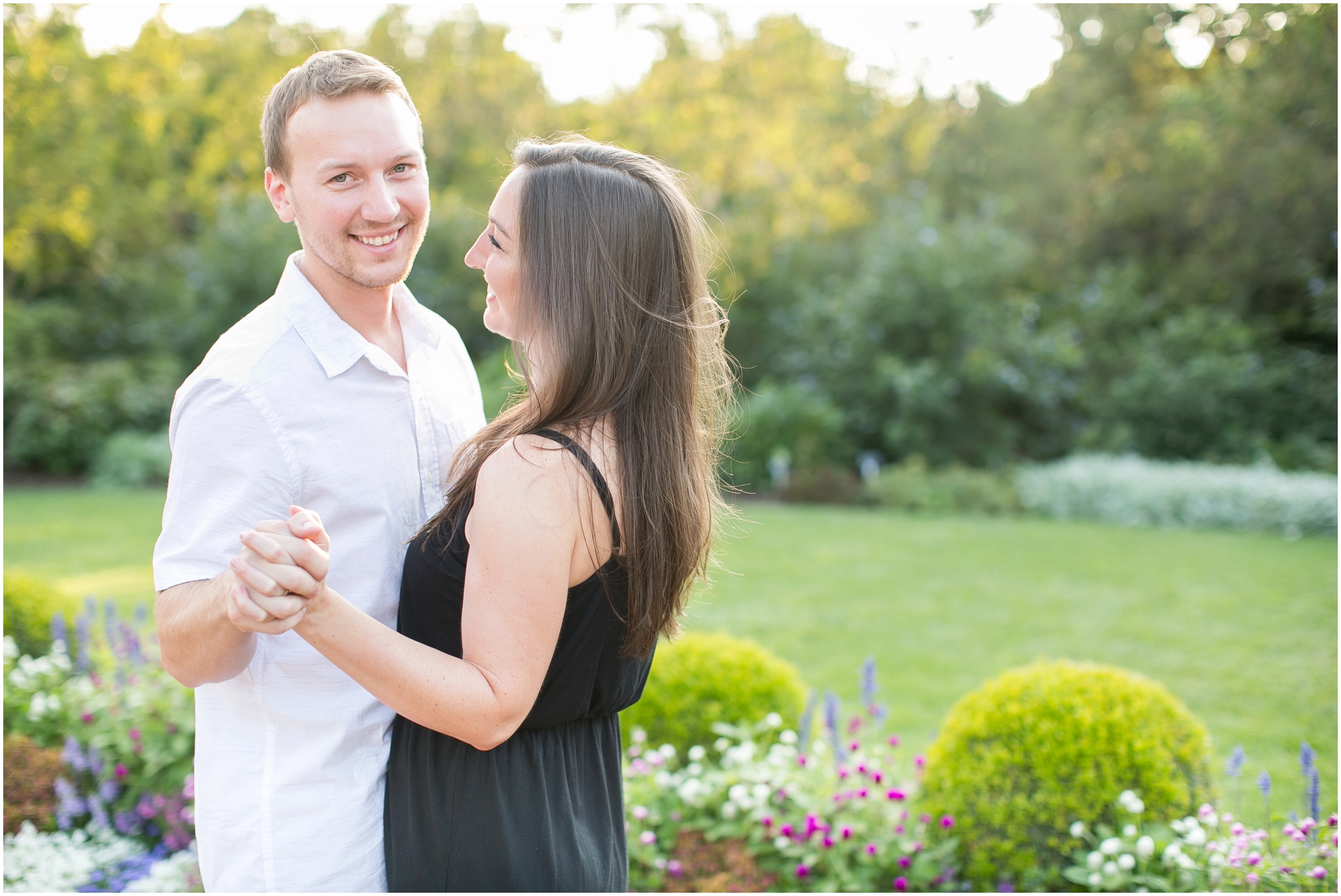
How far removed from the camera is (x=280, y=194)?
2029 mm

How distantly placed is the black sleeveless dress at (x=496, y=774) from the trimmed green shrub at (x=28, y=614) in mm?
3400

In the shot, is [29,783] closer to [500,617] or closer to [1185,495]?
[500,617]

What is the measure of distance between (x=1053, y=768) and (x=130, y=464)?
39.0ft

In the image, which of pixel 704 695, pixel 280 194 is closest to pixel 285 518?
pixel 280 194

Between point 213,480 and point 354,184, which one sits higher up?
point 354,184

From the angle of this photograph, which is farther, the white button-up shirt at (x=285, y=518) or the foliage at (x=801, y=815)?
the foliage at (x=801, y=815)

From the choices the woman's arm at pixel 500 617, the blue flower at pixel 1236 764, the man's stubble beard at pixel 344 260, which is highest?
the man's stubble beard at pixel 344 260

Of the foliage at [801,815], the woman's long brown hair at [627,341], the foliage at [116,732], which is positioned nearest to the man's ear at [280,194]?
the woman's long brown hair at [627,341]

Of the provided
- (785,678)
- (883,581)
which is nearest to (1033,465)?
(883,581)

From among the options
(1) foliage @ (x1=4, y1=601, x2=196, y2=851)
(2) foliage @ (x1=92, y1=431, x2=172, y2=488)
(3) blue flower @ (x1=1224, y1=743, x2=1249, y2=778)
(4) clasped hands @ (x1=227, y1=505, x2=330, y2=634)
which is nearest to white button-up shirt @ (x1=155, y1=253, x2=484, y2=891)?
(4) clasped hands @ (x1=227, y1=505, x2=330, y2=634)

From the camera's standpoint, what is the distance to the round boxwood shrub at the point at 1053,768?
117 inches

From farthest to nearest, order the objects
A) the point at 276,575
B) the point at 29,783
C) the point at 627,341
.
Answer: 1. the point at 29,783
2. the point at 627,341
3. the point at 276,575

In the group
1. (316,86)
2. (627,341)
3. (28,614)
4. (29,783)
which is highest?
(316,86)

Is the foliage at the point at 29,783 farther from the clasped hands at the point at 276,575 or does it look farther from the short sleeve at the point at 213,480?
the clasped hands at the point at 276,575
